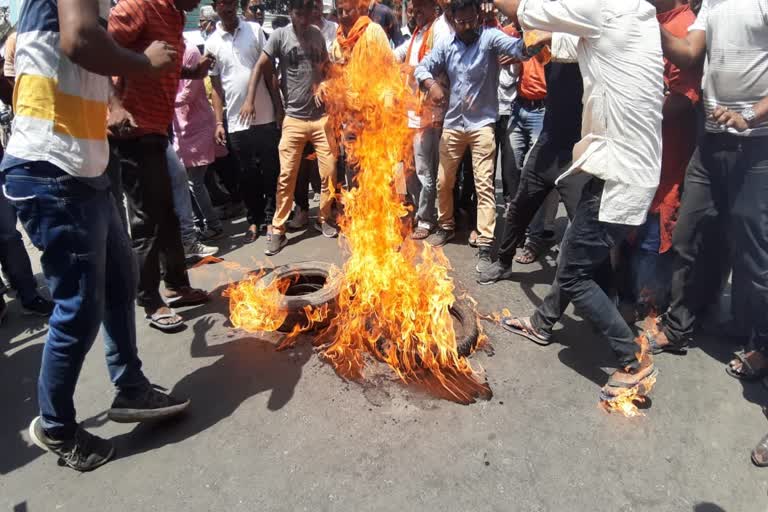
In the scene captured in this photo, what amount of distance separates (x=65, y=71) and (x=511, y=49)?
405cm

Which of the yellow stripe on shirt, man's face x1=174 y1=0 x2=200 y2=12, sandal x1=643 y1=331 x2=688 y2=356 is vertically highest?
man's face x1=174 y1=0 x2=200 y2=12

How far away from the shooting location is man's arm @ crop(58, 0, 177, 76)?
7.06 feet

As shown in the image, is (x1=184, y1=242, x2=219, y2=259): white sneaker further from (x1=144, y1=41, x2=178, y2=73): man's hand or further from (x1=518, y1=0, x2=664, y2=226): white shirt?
(x1=518, y1=0, x2=664, y2=226): white shirt

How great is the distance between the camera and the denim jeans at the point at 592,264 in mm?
3193

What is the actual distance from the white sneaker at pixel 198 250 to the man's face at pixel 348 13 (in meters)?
3.21

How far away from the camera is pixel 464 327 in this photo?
392cm

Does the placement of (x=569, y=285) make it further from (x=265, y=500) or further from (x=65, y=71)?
(x=65, y=71)

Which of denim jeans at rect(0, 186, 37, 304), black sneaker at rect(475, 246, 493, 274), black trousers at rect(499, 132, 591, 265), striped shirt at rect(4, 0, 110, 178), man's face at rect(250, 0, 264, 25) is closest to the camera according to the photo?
striped shirt at rect(4, 0, 110, 178)

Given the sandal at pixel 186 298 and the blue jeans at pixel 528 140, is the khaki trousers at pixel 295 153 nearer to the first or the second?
the sandal at pixel 186 298

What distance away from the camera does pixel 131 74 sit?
2504mm

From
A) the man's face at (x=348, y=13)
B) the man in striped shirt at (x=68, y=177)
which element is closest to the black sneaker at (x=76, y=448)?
the man in striped shirt at (x=68, y=177)

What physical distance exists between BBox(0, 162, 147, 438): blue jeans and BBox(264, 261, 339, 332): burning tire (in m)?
1.38

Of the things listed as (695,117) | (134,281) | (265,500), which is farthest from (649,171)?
(134,281)

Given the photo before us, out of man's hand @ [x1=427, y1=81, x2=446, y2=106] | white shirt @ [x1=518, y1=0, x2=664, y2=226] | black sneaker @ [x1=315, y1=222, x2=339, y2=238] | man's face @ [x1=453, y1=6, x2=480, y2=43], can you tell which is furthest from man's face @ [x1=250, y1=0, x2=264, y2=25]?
white shirt @ [x1=518, y1=0, x2=664, y2=226]
